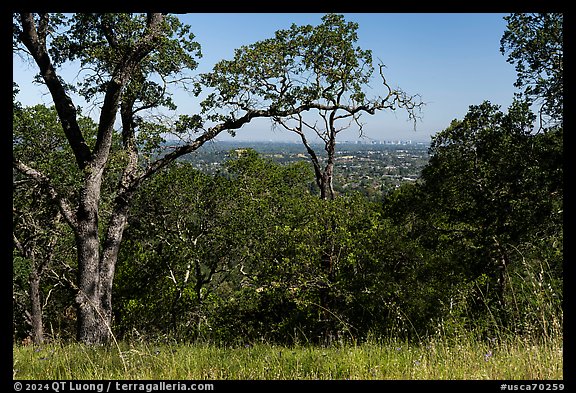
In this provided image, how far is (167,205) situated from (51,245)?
4.19 meters

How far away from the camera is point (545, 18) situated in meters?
10.2

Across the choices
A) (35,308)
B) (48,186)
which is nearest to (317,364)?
(48,186)

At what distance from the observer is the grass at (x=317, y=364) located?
407 centimetres

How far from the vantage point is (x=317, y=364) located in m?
4.71

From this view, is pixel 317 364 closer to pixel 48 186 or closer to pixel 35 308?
pixel 48 186

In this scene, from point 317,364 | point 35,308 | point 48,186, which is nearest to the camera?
point 317,364

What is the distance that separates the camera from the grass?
4074 millimetres

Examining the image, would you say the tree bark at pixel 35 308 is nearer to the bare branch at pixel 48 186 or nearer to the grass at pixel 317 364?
the bare branch at pixel 48 186

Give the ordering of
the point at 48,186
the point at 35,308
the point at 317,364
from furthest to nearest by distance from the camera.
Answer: the point at 35,308 < the point at 48,186 < the point at 317,364

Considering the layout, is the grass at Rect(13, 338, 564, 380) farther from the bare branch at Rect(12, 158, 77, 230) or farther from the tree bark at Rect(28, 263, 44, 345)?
the tree bark at Rect(28, 263, 44, 345)

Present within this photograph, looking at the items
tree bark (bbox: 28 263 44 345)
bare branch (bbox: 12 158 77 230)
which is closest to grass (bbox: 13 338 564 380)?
bare branch (bbox: 12 158 77 230)

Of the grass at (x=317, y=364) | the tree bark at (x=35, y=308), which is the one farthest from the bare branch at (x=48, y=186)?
the tree bark at (x=35, y=308)

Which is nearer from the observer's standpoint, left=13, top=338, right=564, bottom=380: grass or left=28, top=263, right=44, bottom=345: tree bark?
left=13, top=338, right=564, bottom=380: grass
